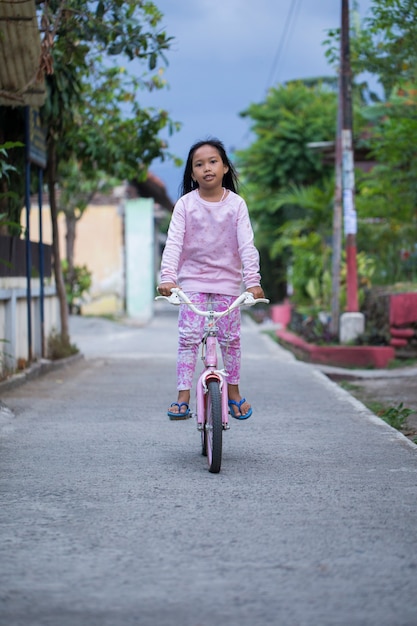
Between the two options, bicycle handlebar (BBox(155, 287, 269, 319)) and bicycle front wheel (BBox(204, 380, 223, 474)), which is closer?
bicycle front wheel (BBox(204, 380, 223, 474))

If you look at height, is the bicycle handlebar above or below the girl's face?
below

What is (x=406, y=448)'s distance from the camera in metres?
6.77

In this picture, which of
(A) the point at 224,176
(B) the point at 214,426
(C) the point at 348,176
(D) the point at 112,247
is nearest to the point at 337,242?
(C) the point at 348,176

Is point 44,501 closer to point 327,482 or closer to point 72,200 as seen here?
point 327,482

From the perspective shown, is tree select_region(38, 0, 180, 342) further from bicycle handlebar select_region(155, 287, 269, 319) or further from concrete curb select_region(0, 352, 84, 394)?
bicycle handlebar select_region(155, 287, 269, 319)

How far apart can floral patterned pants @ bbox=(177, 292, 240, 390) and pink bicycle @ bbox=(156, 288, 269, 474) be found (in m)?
0.13

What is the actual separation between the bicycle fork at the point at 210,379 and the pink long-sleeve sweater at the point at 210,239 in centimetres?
40

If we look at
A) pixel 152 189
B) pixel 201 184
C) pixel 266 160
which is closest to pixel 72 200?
pixel 266 160

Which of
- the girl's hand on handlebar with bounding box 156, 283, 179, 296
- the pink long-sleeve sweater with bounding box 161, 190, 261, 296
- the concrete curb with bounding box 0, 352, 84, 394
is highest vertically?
the pink long-sleeve sweater with bounding box 161, 190, 261, 296

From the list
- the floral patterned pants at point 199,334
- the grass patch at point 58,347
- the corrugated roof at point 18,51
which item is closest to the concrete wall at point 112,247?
the grass patch at point 58,347

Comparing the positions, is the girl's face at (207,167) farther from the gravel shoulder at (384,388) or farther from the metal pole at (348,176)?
the metal pole at (348,176)

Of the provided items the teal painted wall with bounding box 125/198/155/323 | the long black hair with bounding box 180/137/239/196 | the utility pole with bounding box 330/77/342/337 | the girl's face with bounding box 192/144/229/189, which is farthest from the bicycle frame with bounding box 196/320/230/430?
the teal painted wall with bounding box 125/198/155/323

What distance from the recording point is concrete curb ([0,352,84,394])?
1043 centimetres

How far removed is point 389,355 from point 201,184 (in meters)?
9.08
